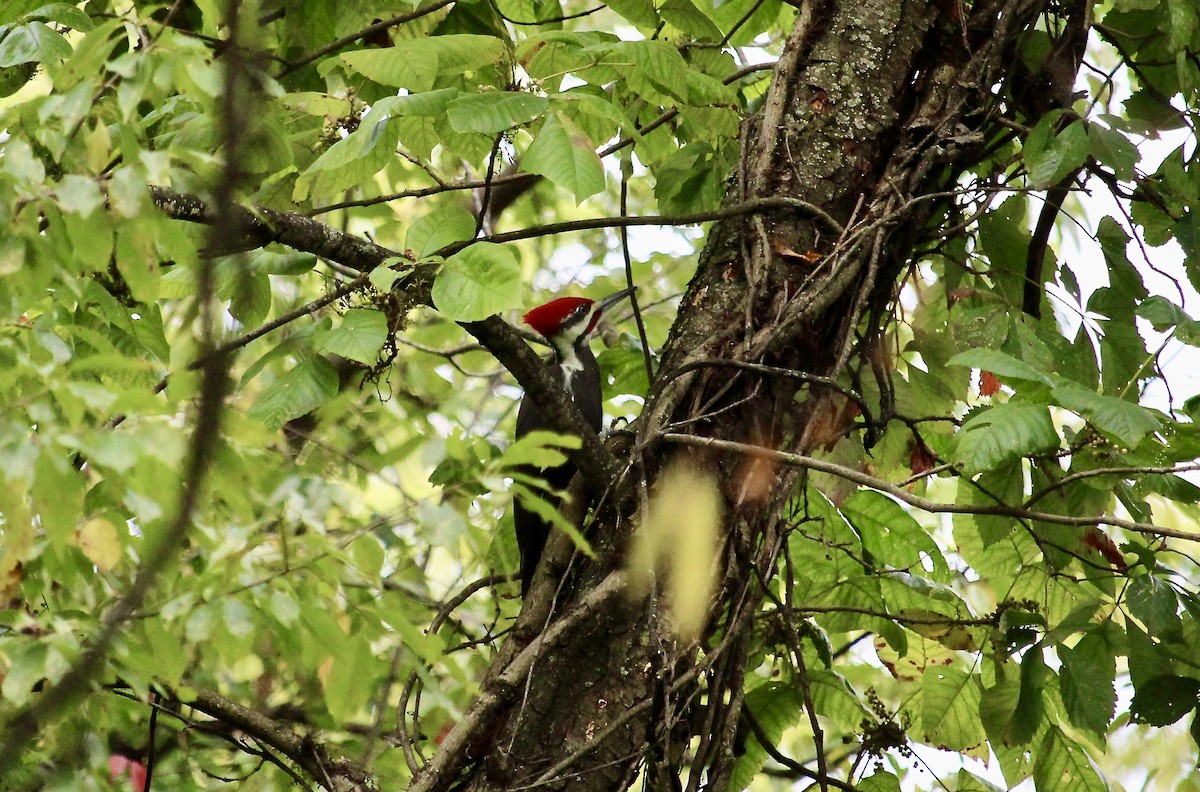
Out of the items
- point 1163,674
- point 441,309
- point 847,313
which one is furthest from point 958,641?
point 441,309

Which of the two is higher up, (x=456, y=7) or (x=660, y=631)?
(x=456, y=7)

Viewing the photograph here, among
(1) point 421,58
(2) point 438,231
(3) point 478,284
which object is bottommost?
(3) point 478,284

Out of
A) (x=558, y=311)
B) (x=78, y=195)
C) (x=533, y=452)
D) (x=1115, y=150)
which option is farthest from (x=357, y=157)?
(x=558, y=311)

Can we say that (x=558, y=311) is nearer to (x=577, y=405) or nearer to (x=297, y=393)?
(x=577, y=405)

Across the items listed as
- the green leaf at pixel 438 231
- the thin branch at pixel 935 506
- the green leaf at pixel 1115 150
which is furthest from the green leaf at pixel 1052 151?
the green leaf at pixel 438 231

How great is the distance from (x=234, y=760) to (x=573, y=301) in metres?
1.86

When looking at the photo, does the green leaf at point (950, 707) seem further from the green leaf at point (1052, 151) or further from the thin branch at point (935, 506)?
the green leaf at point (1052, 151)

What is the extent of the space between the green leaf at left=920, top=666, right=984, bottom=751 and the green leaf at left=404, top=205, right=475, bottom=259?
1467 mm

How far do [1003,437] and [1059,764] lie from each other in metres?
1.03

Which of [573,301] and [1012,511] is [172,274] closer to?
[1012,511]

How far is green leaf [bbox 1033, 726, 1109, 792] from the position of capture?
7.77ft

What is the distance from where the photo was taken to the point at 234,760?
3.52 metres

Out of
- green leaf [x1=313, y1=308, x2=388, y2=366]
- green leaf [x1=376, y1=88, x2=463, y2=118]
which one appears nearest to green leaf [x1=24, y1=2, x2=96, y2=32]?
green leaf [x1=376, y1=88, x2=463, y2=118]

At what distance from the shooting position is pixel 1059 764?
7.80ft
